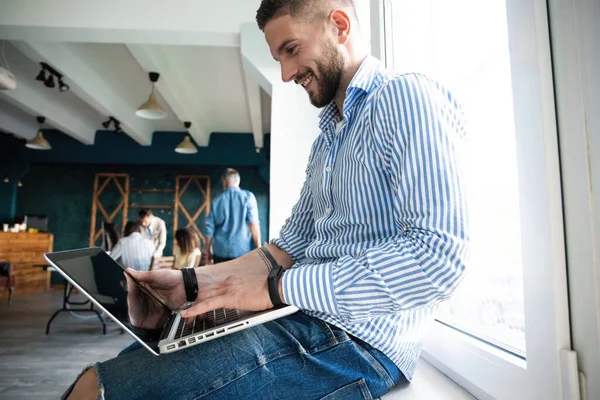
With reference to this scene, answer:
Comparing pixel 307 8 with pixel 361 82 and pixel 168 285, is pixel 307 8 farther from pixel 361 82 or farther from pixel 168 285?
pixel 168 285

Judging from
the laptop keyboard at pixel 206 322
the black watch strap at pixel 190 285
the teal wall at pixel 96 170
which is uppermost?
the teal wall at pixel 96 170

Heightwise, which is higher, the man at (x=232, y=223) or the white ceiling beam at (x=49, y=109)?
the white ceiling beam at (x=49, y=109)

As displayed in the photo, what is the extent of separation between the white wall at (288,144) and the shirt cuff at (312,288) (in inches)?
114

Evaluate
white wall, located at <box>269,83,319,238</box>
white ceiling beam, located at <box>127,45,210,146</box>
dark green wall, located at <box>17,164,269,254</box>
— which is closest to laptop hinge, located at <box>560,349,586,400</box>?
white wall, located at <box>269,83,319,238</box>

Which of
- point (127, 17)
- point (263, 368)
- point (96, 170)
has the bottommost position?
point (263, 368)

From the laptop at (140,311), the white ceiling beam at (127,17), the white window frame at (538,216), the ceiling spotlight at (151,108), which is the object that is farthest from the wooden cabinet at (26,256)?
the white window frame at (538,216)

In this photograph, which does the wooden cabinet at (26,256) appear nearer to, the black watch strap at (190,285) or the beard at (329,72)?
the black watch strap at (190,285)

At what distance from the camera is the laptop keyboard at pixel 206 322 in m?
0.82

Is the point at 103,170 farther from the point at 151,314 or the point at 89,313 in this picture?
the point at 151,314

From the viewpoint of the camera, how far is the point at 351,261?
29.6 inches

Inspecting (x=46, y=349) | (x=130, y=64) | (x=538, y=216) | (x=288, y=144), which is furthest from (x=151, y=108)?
(x=538, y=216)

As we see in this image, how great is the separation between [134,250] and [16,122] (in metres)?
5.70

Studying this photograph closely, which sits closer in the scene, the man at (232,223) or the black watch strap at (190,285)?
the black watch strap at (190,285)

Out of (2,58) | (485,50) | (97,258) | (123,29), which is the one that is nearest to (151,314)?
(97,258)
